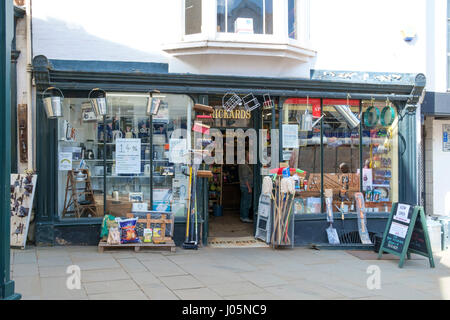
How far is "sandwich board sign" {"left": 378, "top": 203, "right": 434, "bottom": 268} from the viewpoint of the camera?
7730 millimetres

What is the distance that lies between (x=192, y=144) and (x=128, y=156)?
4.17 feet

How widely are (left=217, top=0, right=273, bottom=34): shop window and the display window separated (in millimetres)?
1580

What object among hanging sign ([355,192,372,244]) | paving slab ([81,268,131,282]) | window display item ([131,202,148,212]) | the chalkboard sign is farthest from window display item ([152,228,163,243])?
the chalkboard sign

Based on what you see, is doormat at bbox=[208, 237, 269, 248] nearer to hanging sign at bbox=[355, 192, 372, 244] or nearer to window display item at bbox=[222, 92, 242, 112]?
hanging sign at bbox=[355, 192, 372, 244]

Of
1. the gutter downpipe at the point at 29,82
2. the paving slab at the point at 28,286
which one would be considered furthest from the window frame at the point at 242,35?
the paving slab at the point at 28,286

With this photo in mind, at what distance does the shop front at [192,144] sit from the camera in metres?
8.49

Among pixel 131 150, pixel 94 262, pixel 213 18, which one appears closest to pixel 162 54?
pixel 213 18

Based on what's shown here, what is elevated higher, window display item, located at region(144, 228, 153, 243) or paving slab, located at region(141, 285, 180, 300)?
window display item, located at region(144, 228, 153, 243)

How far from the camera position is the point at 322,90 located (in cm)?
946

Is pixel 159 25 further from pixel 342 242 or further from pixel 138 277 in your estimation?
pixel 342 242

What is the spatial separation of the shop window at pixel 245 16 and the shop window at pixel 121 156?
1685 mm

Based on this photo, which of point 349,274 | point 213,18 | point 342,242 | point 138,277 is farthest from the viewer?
point 342,242
